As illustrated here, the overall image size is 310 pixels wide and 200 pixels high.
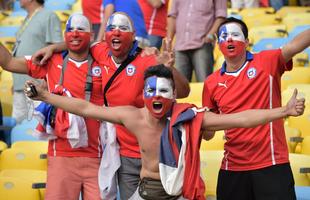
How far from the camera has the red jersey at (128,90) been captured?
6.29m

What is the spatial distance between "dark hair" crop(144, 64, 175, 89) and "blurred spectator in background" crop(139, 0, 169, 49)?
3750 mm

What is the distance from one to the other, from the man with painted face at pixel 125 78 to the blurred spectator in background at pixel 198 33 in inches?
104

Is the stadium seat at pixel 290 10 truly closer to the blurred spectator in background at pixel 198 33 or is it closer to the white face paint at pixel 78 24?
the blurred spectator in background at pixel 198 33

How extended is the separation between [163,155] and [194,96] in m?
3.27

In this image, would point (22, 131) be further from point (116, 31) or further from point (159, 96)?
point (159, 96)

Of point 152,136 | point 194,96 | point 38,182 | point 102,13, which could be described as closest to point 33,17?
point 102,13

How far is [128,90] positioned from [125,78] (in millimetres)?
88

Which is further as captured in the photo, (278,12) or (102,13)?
(278,12)

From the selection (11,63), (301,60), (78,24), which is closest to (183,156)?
(78,24)

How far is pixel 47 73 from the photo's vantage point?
6.64 m

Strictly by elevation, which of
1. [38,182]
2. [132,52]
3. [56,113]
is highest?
[132,52]

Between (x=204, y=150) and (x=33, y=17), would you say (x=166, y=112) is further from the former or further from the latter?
(x=33, y=17)

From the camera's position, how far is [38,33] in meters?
9.26

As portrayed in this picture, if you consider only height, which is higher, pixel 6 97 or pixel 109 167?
pixel 6 97
